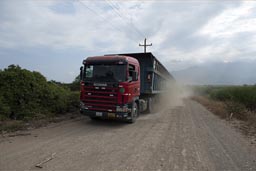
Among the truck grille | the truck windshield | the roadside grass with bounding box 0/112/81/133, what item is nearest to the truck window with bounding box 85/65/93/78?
the truck windshield

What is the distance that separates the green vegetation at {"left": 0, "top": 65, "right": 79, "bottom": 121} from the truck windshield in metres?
3.09

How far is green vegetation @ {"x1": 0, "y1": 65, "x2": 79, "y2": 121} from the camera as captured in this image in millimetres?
9320

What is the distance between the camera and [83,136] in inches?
278

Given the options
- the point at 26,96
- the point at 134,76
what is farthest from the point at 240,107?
the point at 26,96

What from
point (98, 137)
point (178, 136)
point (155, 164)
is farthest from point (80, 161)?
point (178, 136)

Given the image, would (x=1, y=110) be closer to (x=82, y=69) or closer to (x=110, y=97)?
(x=82, y=69)

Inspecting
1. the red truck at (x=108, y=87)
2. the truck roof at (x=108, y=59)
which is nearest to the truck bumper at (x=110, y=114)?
the red truck at (x=108, y=87)

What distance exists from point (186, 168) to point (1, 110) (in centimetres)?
798

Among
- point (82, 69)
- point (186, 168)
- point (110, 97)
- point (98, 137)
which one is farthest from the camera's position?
point (82, 69)

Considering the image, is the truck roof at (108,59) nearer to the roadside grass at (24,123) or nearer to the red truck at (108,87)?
the red truck at (108,87)

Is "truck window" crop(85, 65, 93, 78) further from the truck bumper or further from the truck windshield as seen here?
the truck bumper

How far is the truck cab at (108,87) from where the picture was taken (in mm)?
8695

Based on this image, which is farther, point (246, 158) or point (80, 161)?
point (246, 158)

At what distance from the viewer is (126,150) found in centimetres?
568
